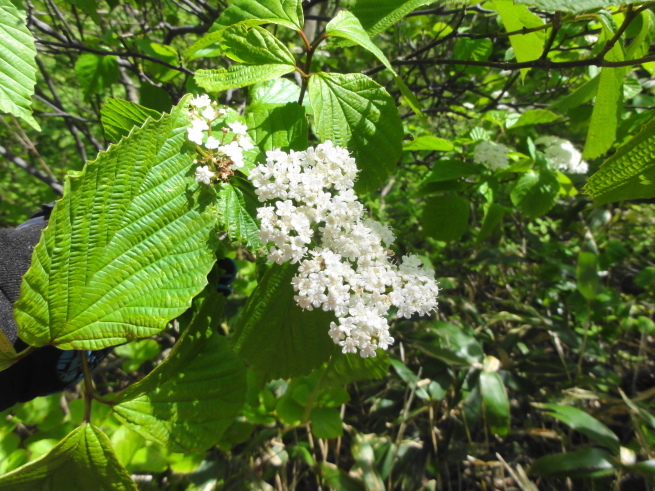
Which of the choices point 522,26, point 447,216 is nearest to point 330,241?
point 522,26

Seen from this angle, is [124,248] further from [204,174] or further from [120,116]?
[120,116]

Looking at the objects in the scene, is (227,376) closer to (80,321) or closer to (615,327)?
(80,321)

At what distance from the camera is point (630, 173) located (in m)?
0.62

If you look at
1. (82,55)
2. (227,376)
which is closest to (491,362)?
(227,376)

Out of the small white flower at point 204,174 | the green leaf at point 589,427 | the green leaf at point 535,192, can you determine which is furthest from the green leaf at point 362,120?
the green leaf at point 589,427

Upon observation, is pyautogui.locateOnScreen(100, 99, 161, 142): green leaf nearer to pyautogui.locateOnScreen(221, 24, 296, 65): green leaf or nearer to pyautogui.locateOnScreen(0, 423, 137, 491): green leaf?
pyautogui.locateOnScreen(221, 24, 296, 65): green leaf

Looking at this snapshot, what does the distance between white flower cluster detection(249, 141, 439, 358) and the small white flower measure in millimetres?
75

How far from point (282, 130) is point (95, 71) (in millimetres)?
1302

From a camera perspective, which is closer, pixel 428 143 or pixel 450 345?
pixel 428 143

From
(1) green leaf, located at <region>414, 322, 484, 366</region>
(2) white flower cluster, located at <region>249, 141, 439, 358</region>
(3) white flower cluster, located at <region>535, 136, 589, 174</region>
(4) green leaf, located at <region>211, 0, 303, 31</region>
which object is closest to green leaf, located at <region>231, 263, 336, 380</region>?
(2) white flower cluster, located at <region>249, 141, 439, 358</region>

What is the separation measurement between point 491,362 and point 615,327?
1.26 m

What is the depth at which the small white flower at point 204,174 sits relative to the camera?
Result: 0.71m

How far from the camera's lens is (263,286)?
32.0 inches

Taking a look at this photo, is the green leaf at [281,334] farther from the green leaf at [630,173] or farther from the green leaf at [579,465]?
the green leaf at [579,465]
